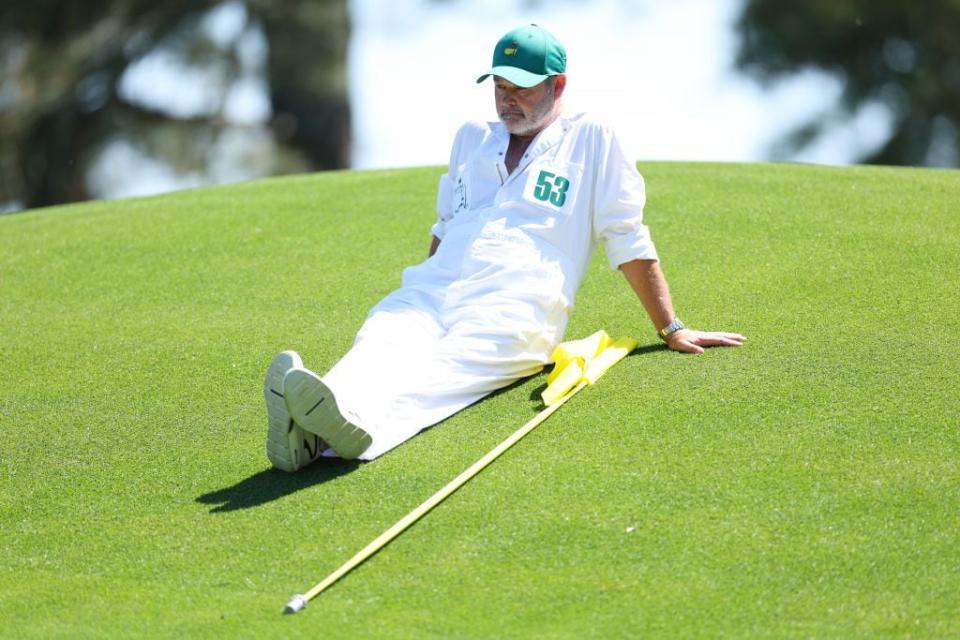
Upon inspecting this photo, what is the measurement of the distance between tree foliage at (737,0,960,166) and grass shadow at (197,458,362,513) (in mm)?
6193

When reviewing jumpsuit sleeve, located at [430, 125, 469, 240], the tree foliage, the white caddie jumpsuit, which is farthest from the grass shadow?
the tree foliage

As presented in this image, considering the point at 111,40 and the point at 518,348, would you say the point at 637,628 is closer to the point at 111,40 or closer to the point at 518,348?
the point at 518,348

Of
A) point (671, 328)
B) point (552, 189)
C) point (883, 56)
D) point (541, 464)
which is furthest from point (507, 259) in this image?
point (883, 56)

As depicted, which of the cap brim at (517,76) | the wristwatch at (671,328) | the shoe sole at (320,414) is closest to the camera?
the shoe sole at (320,414)

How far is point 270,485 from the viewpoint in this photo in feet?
13.7

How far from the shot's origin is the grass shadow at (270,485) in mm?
4066

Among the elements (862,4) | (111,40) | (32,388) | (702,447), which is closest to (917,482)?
(702,447)

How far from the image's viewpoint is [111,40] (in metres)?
11.0

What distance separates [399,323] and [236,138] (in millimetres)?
7461

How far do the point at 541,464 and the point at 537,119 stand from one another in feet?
4.46

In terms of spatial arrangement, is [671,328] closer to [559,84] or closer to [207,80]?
[559,84]

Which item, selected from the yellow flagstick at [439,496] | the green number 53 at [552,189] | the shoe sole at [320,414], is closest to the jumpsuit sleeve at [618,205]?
the green number 53 at [552,189]

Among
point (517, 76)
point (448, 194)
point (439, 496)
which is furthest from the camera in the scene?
point (448, 194)

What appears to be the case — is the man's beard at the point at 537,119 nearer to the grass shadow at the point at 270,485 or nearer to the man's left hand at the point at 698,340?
the man's left hand at the point at 698,340
